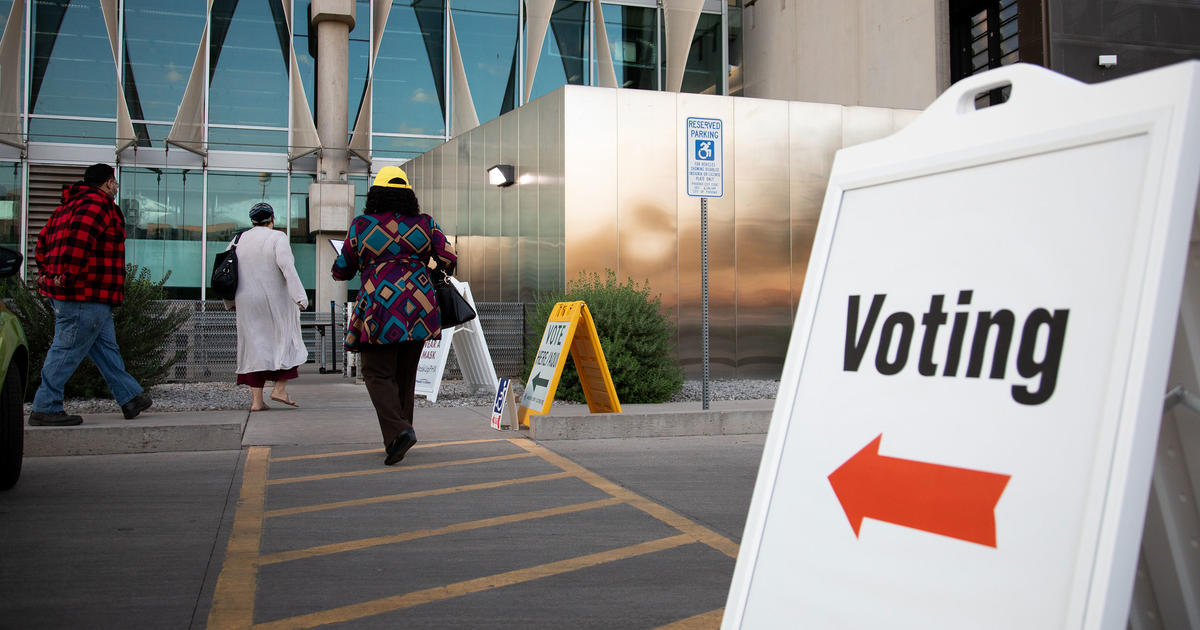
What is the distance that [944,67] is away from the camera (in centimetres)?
1645

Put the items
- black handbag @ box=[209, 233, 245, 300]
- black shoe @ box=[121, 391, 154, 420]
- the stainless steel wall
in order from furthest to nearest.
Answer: the stainless steel wall, black handbag @ box=[209, 233, 245, 300], black shoe @ box=[121, 391, 154, 420]

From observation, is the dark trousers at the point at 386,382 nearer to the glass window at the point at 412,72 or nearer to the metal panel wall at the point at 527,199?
the metal panel wall at the point at 527,199

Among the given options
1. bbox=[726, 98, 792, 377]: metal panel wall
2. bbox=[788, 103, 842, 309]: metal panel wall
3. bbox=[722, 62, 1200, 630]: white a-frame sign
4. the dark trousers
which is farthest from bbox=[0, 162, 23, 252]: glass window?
bbox=[722, 62, 1200, 630]: white a-frame sign

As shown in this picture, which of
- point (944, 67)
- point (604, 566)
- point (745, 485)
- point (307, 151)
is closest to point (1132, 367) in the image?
point (604, 566)

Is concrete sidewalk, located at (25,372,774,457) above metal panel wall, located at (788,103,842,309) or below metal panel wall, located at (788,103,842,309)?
below

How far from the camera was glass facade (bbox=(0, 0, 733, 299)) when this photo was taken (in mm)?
19375

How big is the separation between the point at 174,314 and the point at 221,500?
5.14 meters

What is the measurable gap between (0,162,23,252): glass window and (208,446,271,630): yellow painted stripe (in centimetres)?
1634

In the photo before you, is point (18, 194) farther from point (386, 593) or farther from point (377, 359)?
point (386, 593)

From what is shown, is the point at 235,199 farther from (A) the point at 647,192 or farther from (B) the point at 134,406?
(B) the point at 134,406

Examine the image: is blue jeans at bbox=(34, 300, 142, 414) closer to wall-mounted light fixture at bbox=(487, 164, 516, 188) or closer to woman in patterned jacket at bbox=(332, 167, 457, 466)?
woman in patterned jacket at bbox=(332, 167, 457, 466)

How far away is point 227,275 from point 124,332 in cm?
138

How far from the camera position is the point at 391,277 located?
616 cm

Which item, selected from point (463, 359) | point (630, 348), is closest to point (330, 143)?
point (463, 359)
